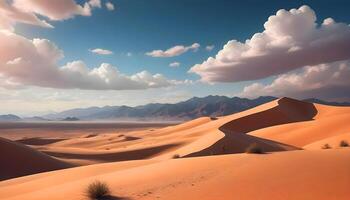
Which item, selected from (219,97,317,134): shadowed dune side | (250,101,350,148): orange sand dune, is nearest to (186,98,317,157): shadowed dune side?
(219,97,317,134): shadowed dune side

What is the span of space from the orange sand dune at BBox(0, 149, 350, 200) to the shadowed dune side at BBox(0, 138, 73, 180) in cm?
1072

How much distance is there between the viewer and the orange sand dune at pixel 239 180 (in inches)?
276

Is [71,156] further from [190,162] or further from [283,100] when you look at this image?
[283,100]

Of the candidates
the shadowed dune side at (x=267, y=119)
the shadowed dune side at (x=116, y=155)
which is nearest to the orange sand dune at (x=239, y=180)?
the shadowed dune side at (x=267, y=119)

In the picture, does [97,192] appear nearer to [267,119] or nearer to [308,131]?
[308,131]

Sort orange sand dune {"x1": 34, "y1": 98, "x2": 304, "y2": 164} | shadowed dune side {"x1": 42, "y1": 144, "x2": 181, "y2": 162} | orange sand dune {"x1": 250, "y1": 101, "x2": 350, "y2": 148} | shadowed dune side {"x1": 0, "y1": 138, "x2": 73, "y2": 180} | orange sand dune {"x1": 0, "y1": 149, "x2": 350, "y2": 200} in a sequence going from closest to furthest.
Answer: orange sand dune {"x1": 0, "y1": 149, "x2": 350, "y2": 200}
shadowed dune side {"x1": 0, "y1": 138, "x2": 73, "y2": 180}
orange sand dune {"x1": 34, "y1": 98, "x2": 304, "y2": 164}
orange sand dune {"x1": 250, "y1": 101, "x2": 350, "y2": 148}
shadowed dune side {"x1": 42, "y1": 144, "x2": 181, "y2": 162}

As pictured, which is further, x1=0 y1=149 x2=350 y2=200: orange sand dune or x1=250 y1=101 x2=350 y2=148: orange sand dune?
x1=250 y1=101 x2=350 y2=148: orange sand dune

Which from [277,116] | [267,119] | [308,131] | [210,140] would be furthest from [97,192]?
[277,116]

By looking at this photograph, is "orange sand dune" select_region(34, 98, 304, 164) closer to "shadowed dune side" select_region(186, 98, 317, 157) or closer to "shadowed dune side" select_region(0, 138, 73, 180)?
"shadowed dune side" select_region(186, 98, 317, 157)

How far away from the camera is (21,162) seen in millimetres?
22062

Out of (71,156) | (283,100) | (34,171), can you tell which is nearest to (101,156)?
(71,156)

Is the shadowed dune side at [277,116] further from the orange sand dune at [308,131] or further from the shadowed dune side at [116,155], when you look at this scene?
the shadowed dune side at [116,155]

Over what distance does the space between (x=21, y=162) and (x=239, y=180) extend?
1759cm

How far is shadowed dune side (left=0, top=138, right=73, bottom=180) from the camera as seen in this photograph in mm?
21062
